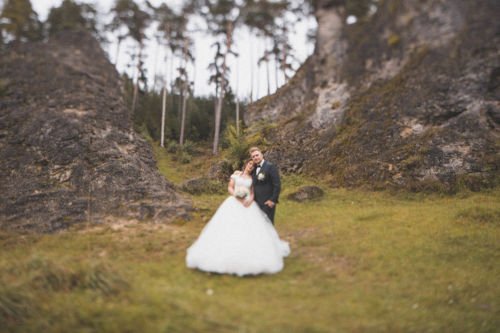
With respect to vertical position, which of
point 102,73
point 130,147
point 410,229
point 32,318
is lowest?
point 32,318

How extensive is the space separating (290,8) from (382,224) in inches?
962

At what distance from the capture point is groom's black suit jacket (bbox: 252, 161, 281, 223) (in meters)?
7.34

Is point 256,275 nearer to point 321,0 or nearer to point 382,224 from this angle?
point 382,224

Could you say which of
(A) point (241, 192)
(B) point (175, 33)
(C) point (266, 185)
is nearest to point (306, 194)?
(C) point (266, 185)

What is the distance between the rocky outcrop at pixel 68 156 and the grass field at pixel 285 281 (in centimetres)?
127

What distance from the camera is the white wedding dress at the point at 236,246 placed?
5668 mm

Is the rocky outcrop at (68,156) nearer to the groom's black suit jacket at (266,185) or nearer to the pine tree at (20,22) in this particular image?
the groom's black suit jacket at (266,185)

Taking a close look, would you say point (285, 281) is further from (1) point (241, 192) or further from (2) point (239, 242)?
(1) point (241, 192)

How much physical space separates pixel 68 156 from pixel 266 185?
990 cm

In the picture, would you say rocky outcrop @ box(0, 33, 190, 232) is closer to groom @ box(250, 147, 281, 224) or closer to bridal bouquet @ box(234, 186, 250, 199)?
groom @ box(250, 147, 281, 224)

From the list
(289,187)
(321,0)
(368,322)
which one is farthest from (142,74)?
(368,322)

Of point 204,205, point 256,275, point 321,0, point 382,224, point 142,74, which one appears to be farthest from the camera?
point 142,74

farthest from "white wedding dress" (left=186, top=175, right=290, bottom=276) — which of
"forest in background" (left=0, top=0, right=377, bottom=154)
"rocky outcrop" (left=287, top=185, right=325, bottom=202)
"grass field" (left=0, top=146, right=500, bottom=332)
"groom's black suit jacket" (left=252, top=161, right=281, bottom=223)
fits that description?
"forest in background" (left=0, top=0, right=377, bottom=154)

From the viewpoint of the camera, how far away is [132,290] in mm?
4832
